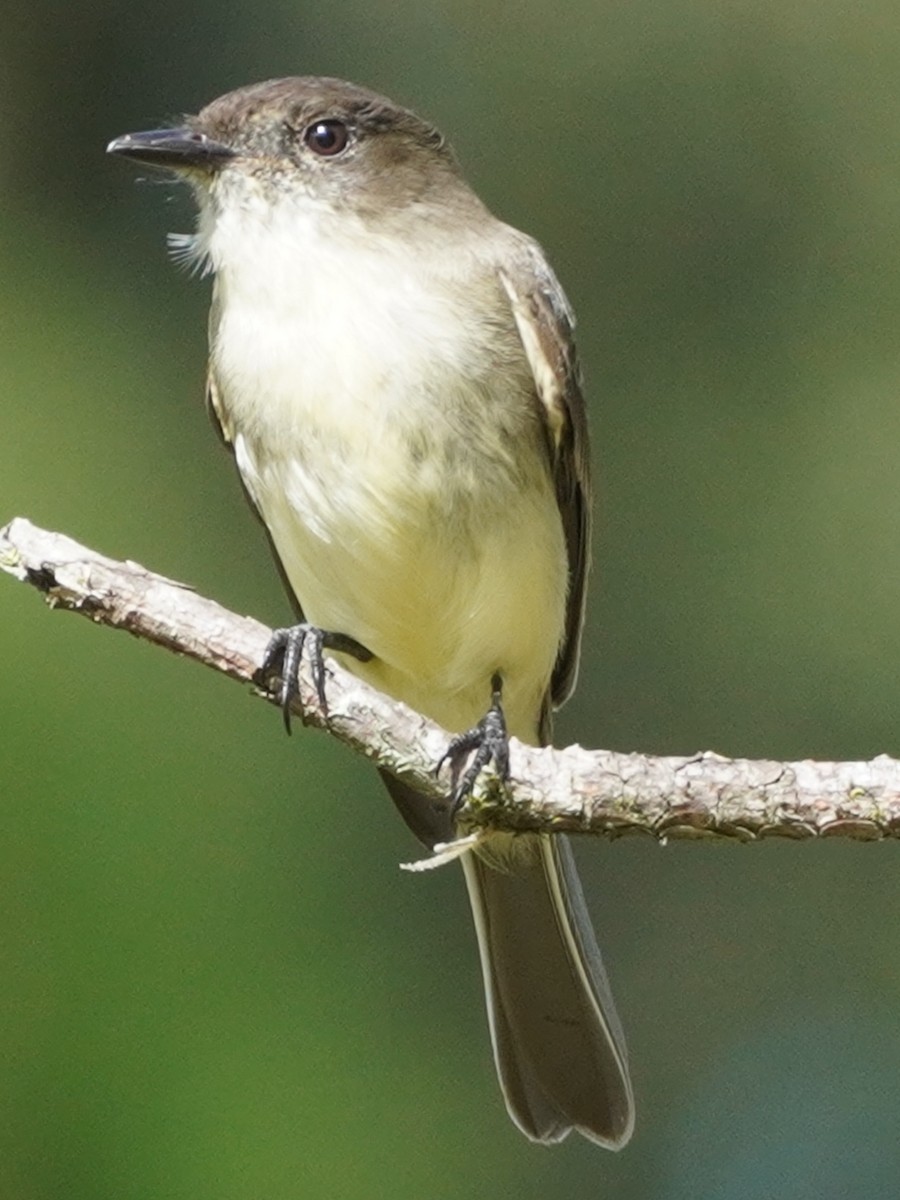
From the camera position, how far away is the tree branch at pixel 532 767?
9.67 ft

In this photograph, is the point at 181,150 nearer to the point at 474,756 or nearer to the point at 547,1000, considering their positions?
the point at 474,756

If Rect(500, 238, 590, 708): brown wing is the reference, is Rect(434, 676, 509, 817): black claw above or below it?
below

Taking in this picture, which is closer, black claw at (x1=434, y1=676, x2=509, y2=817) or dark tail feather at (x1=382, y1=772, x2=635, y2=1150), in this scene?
black claw at (x1=434, y1=676, x2=509, y2=817)

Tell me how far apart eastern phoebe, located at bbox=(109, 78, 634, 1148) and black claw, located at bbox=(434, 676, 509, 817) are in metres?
0.04

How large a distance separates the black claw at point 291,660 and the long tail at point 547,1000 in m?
0.58

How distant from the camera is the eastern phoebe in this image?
350cm

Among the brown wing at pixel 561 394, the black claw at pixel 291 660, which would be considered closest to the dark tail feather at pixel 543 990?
the brown wing at pixel 561 394

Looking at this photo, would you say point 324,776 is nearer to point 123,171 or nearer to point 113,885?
point 113,885

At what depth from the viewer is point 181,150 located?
11.8ft

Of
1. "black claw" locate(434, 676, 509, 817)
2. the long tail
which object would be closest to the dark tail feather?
the long tail

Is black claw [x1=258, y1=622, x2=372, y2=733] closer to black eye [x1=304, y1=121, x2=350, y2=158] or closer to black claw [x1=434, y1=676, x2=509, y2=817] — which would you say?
black claw [x1=434, y1=676, x2=509, y2=817]

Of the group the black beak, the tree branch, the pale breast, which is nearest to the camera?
the tree branch

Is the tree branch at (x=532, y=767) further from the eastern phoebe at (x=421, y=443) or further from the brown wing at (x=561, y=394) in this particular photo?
the brown wing at (x=561, y=394)

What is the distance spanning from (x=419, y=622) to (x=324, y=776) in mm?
1080
